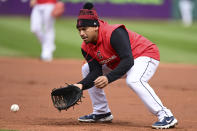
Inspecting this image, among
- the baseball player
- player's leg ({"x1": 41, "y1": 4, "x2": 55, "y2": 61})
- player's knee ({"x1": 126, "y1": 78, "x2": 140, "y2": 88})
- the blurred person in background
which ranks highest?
the blurred person in background

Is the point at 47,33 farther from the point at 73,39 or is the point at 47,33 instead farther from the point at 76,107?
the point at 76,107

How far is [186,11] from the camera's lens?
72.8 feet

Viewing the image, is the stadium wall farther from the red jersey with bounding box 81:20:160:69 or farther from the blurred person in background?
the red jersey with bounding box 81:20:160:69

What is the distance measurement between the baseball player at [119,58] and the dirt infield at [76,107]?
350 mm

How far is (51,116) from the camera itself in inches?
247

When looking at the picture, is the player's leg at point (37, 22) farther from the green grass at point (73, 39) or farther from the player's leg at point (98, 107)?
the player's leg at point (98, 107)

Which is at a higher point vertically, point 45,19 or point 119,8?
point 119,8

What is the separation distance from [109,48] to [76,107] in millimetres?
2016

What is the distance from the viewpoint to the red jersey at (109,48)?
17.4 ft

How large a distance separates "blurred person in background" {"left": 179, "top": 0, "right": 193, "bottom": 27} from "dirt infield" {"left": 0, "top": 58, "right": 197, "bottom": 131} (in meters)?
10.7

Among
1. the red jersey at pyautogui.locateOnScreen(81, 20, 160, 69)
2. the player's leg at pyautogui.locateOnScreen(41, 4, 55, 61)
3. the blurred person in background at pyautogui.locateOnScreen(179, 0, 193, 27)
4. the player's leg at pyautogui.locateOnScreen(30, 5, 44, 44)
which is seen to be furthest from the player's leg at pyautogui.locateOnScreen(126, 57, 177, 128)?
the blurred person in background at pyautogui.locateOnScreen(179, 0, 193, 27)

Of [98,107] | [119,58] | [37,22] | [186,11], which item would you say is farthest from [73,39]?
[119,58]

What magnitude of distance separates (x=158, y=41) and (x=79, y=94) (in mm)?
10987

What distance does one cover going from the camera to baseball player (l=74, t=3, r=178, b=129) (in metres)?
5.18
